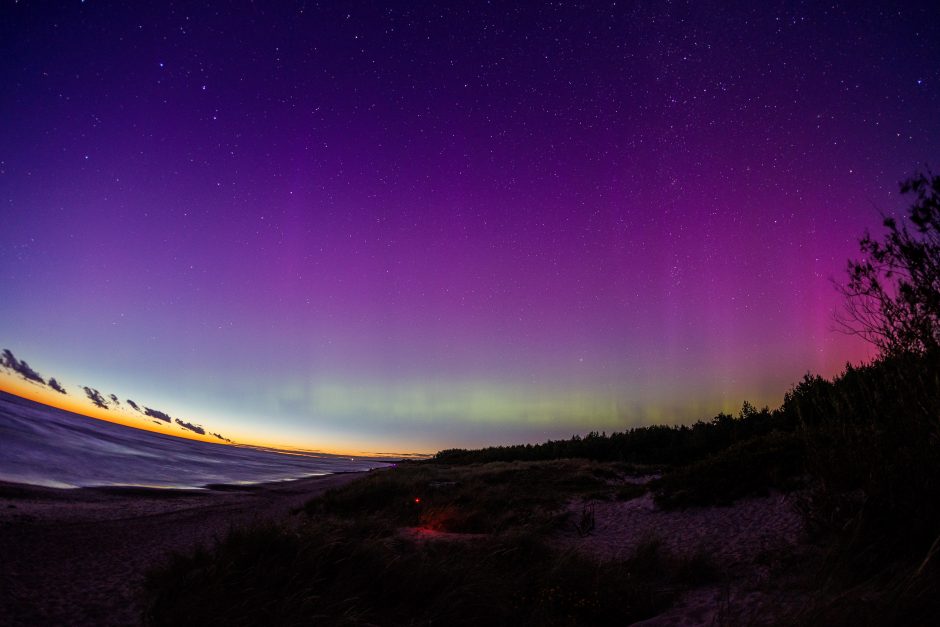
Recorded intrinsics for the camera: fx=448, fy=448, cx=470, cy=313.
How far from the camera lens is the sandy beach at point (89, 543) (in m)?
5.59

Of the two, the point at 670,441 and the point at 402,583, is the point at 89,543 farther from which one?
the point at 670,441

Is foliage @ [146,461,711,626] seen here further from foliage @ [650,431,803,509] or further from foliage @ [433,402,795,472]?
foliage @ [433,402,795,472]

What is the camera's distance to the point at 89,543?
9.35 m

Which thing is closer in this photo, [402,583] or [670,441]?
[402,583]

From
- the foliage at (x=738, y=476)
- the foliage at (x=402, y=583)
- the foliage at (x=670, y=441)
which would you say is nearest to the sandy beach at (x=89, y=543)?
the foliage at (x=402, y=583)

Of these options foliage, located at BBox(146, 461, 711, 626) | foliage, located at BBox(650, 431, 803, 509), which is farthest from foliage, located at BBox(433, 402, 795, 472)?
foliage, located at BBox(146, 461, 711, 626)

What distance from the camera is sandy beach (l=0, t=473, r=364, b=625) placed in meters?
5.59

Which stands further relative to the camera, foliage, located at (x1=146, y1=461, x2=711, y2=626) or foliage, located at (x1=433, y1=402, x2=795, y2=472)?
foliage, located at (x1=433, y1=402, x2=795, y2=472)

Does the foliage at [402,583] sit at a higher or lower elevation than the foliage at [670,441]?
lower

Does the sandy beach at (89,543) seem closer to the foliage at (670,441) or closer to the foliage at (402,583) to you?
the foliage at (402,583)

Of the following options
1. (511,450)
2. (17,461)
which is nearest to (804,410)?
(511,450)

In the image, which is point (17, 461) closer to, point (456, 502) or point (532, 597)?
point (456, 502)

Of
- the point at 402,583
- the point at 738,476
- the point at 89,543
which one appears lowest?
the point at 89,543

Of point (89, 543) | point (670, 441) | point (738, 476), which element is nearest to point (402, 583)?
point (89, 543)
